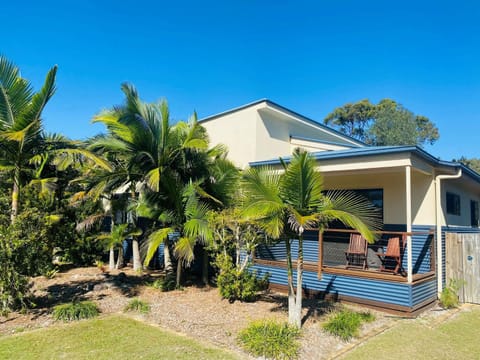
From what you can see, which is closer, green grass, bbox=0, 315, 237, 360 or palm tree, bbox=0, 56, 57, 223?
green grass, bbox=0, 315, 237, 360

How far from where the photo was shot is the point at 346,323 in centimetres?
623

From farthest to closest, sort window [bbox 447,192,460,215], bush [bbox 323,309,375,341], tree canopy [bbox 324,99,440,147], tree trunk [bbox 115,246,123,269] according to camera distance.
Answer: tree canopy [bbox 324,99,440,147]
tree trunk [bbox 115,246,123,269]
window [bbox 447,192,460,215]
bush [bbox 323,309,375,341]

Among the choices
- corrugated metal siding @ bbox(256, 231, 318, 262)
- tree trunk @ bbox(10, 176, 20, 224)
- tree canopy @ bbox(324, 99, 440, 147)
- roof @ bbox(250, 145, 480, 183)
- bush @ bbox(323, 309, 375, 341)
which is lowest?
bush @ bbox(323, 309, 375, 341)

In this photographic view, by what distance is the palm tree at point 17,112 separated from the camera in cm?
666

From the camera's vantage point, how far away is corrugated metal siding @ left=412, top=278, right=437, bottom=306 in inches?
293

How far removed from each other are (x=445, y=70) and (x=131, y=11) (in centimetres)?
1734

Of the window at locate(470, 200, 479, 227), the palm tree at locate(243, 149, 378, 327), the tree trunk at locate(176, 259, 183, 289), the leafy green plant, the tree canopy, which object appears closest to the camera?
the palm tree at locate(243, 149, 378, 327)

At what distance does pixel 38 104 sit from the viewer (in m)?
6.74

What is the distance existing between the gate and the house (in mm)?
235

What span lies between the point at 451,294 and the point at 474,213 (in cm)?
625

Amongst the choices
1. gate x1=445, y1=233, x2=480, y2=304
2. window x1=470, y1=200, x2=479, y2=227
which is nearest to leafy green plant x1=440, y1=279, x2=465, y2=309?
gate x1=445, y1=233, x2=480, y2=304

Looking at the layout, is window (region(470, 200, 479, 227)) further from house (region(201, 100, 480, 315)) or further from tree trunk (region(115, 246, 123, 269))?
tree trunk (region(115, 246, 123, 269))

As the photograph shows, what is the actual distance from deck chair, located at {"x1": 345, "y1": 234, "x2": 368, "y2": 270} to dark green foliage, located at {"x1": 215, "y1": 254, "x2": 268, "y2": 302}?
117 inches

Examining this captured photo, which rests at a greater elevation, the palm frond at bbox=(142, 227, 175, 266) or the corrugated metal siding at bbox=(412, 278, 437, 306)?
the palm frond at bbox=(142, 227, 175, 266)
